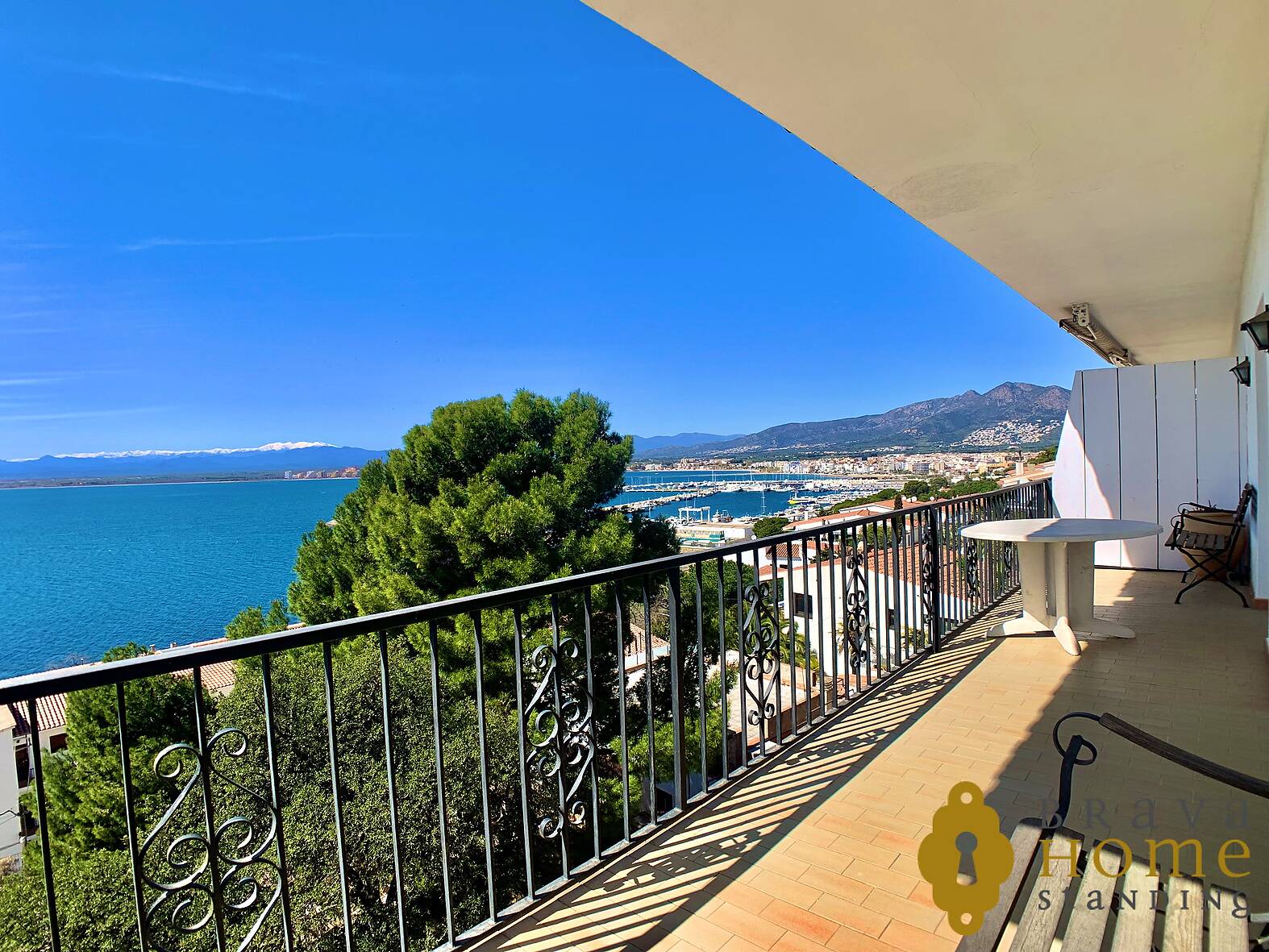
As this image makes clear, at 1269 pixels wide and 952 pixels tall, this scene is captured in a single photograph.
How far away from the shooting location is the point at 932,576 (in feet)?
13.5

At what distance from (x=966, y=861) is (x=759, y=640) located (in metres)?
1.03

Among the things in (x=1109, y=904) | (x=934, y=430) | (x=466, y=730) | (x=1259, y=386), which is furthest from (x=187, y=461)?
(x=1109, y=904)

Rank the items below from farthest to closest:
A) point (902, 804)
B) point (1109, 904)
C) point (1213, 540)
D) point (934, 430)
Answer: point (934, 430) → point (1213, 540) → point (902, 804) → point (1109, 904)

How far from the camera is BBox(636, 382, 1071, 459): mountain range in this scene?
2930 cm

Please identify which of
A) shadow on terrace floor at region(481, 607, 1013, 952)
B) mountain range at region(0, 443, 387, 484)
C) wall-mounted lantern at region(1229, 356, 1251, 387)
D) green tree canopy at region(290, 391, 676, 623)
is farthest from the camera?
mountain range at region(0, 443, 387, 484)

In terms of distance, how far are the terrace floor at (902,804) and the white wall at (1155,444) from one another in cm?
329

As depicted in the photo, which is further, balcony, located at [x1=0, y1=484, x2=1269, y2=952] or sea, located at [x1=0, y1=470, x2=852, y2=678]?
sea, located at [x1=0, y1=470, x2=852, y2=678]

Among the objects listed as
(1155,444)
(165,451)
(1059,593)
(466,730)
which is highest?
(165,451)

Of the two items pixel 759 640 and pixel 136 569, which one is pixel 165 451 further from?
pixel 759 640

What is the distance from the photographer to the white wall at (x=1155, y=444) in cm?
618

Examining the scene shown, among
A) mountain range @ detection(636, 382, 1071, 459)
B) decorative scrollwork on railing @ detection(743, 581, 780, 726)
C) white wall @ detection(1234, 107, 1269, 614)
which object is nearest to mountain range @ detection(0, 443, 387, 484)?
mountain range @ detection(636, 382, 1071, 459)

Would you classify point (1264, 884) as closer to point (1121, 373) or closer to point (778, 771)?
point (778, 771)

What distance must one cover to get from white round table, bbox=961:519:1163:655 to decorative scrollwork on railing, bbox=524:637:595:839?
3.00 m

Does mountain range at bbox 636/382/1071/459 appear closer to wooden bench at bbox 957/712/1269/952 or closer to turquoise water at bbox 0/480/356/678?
wooden bench at bbox 957/712/1269/952
